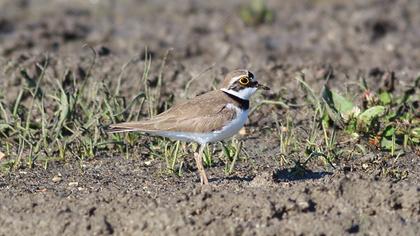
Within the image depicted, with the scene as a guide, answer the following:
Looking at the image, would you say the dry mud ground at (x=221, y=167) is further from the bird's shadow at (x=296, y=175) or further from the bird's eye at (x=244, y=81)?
the bird's eye at (x=244, y=81)

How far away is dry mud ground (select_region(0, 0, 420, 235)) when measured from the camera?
6.36 metres

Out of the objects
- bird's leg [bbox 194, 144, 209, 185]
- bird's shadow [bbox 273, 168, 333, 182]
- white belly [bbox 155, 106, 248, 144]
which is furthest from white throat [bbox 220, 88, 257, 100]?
bird's shadow [bbox 273, 168, 333, 182]

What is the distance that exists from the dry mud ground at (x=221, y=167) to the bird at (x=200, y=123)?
338 millimetres

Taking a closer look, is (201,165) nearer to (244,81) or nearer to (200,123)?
(200,123)

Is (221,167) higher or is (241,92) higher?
(241,92)

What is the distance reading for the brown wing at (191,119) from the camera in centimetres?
733

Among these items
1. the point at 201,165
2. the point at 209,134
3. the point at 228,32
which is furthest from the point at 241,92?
the point at 228,32

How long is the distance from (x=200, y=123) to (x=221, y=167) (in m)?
0.67

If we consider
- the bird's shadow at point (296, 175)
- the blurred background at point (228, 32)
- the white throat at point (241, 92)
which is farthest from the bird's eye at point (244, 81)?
the blurred background at point (228, 32)

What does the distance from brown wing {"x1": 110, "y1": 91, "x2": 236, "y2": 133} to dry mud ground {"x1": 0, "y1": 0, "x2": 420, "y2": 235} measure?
420 mm

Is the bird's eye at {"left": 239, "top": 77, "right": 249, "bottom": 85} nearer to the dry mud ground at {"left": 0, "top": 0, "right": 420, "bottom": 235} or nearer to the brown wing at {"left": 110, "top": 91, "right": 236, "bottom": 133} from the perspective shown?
the brown wing at {"left": 110, "top": 91, "right": 236, "bottom": 133}

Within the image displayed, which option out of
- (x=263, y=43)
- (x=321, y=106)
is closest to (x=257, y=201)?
(x=321, y=106)

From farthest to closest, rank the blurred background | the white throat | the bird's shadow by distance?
the blurred background < the white throat < the bird's shadow

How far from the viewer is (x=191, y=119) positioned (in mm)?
7418
